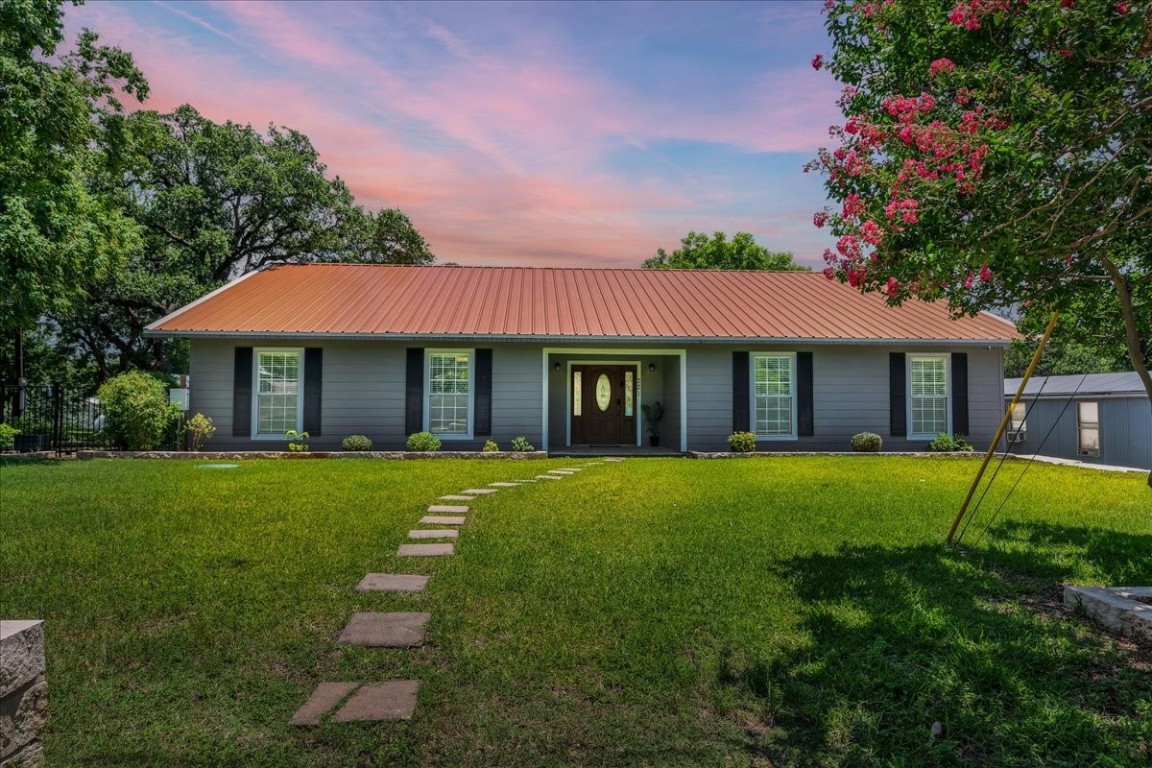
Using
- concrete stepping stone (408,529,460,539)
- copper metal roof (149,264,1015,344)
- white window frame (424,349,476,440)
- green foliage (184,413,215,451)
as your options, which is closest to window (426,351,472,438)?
white window frame (424,349,476,440)

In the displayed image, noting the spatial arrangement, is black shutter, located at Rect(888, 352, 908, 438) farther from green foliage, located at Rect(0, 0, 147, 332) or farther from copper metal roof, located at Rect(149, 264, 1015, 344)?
green foliage, located at Rect(0, 0, 147, 332)

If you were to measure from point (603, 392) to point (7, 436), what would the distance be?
11790 millimetres

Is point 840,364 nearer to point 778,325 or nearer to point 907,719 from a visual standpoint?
point 778,325

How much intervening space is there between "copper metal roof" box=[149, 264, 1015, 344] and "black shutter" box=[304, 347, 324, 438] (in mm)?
573

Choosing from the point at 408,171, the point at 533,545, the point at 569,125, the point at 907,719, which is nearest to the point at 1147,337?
the point at 907,719

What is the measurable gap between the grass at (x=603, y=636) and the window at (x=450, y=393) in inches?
247

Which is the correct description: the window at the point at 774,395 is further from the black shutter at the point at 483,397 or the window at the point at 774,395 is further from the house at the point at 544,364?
the black shutter at the point at 483,397

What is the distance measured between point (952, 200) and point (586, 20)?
6.75 m

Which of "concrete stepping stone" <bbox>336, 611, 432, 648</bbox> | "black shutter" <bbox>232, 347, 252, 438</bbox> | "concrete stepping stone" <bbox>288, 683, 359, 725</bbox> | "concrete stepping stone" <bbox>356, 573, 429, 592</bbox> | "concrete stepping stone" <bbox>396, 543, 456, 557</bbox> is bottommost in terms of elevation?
"concrete stepping stone" <bbox>288, 683, 359, 725</bbox>

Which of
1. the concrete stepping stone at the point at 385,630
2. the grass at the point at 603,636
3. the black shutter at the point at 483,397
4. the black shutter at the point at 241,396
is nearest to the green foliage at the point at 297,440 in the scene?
the black shutter at the point at 241,396

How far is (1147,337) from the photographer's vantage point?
507cm

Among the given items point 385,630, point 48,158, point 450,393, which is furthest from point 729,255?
point 385,630

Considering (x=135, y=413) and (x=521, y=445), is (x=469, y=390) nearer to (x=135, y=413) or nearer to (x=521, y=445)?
(x=521, y=445)

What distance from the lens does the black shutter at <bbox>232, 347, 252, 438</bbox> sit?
493 inches
